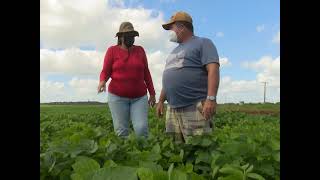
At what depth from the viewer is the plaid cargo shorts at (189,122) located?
16.4ft

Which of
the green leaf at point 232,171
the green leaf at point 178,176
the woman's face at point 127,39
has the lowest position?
the green leaf at point 232,171

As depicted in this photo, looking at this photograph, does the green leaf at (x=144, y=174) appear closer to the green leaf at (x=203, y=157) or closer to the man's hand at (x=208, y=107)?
the green leaf at (x=203, y=157)

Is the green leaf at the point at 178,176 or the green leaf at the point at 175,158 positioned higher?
the green leaf at the point at 178,176

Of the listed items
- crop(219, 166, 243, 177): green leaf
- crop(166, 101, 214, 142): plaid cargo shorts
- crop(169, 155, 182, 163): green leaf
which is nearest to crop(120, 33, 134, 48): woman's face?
crop(166, 101, 214, 142): plaid cargo shorts

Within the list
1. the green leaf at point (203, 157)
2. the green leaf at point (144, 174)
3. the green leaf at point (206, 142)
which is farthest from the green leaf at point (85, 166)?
the green leaf at point (206, 142)

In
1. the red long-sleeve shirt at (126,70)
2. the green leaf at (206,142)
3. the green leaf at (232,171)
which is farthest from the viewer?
the red long-sleeve shirt at (126,70)

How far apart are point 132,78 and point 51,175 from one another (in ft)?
13.0

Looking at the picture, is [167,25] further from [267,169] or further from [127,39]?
[267,169]

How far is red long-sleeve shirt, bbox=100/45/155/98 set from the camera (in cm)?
599

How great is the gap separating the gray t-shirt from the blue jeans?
0.96m

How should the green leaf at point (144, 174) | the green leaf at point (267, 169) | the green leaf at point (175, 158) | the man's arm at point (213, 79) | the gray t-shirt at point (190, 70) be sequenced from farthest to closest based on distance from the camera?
the gray t-shirt at point (190, 70) < the man's arm at point (213, 79) < the green leaf at point (175, 158) < the green leaf at point (267, 169) < the green leaf at point (144, 174)

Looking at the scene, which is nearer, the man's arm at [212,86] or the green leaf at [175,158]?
the green leaf at [175,158]
